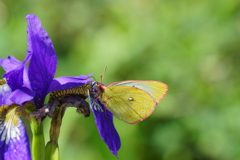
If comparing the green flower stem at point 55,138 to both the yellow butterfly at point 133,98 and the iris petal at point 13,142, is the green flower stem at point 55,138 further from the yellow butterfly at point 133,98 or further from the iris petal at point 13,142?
the yellow butterfly at point 133,98

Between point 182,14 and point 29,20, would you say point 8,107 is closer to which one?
point 29,20

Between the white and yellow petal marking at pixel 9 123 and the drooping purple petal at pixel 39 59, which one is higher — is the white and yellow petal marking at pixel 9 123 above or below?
below

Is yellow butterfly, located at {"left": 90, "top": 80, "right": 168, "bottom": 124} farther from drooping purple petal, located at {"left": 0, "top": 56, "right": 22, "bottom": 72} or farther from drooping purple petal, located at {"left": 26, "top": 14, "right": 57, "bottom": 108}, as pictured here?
drooping purple petal, located at {"left": 0, "top": 56, "right": 22, "bottom": 72}

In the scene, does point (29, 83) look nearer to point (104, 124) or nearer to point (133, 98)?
point (104, 124)

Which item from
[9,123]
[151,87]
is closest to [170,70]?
[151,87]

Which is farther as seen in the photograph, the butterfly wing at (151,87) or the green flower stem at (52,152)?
the butterfly wing at (151,87)

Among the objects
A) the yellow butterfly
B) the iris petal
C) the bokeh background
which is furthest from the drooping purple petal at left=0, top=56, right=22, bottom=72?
the bokeh background

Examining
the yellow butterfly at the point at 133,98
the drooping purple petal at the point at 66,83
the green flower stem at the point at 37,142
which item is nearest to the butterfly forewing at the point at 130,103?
the yellow butterfly at the point at 133,98
